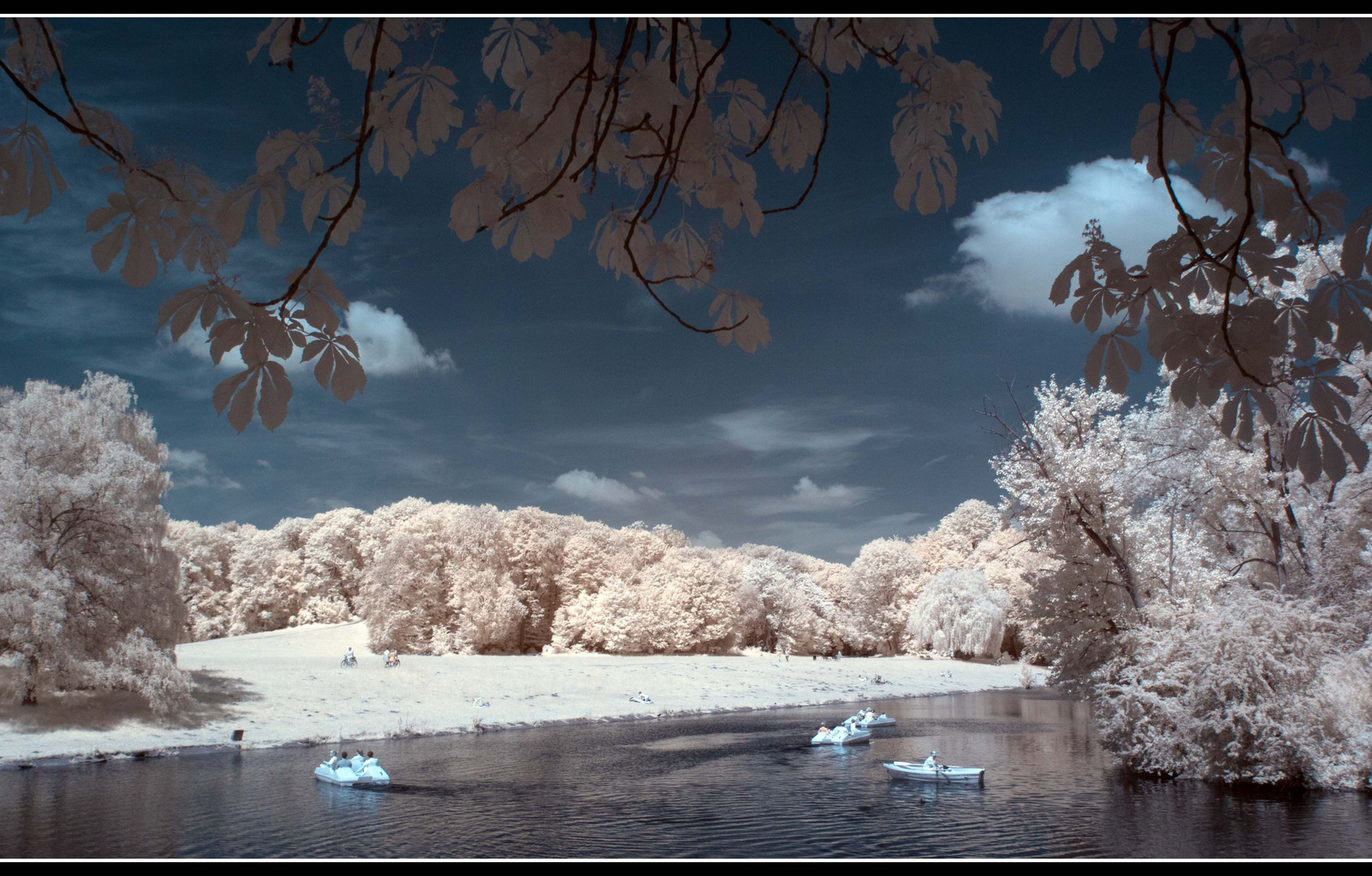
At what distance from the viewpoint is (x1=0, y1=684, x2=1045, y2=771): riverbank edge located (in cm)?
1709

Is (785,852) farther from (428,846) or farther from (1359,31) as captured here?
(1359,31)

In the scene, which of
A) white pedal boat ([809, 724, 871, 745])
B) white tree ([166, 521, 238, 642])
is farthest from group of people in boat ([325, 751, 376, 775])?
white tree ([166, 521, 238, 642])

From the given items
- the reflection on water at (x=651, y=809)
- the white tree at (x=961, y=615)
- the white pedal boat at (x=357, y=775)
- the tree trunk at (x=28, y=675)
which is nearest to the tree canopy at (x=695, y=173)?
the reflection on water at (x=651, y=809)

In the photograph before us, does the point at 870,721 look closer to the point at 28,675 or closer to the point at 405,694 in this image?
the point at 405,694

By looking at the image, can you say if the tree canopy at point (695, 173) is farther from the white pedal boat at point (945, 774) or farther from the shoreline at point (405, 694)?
the shoreline at point (405, 694)

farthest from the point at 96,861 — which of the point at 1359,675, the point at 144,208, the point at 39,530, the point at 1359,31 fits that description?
the point at 1359,675

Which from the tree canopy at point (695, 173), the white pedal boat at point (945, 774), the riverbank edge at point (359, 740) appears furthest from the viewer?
the riverbank edge at point (359, 740)

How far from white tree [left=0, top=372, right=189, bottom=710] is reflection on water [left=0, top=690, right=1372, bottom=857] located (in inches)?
93.6

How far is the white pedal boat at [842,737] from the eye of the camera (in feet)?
73.6

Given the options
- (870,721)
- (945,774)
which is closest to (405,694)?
(870,721)

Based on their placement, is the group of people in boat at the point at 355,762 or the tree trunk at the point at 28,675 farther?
the tree trunk at the point at 28,675

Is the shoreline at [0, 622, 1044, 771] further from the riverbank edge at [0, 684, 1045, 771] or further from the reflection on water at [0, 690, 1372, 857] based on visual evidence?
the reflection on water at [0, 690, 1372, 857]

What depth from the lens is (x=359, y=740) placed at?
22516mm

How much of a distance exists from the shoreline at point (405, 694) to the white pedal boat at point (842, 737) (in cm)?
824
